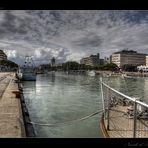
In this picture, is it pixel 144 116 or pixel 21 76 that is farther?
pixel 21 76

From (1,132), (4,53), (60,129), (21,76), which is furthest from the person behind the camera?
(21,76)

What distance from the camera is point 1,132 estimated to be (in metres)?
4.77

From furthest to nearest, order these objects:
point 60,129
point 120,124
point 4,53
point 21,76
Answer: point 21,76 → point 60,129 → point 120,124 → point 4,53

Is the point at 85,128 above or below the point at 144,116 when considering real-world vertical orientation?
below
